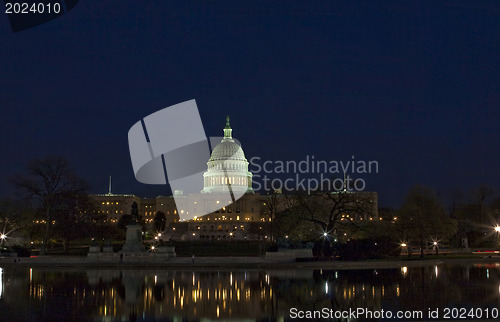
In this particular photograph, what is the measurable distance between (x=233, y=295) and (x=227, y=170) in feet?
401

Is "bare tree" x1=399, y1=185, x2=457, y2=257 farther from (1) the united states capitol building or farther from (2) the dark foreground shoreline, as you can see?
(1) the united states capitol building

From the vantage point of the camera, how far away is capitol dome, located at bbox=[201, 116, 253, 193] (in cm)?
14525

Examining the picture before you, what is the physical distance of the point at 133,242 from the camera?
152 feet

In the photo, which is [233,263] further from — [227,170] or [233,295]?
[227,170]

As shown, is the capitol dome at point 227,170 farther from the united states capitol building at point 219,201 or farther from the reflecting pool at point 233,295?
the reflecting pool at point 233,295

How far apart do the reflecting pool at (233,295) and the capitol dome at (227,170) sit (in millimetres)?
113263

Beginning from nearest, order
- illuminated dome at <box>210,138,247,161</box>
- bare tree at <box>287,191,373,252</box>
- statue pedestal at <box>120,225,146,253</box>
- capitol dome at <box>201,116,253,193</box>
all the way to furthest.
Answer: statue pedestal at <box>120,225,146,253</box>
bare tree at <box>287,191,373,252</box>
capitol dome at <box>201,116,253,193</box>
illuminated dome at <box>210,138,247,161</box>

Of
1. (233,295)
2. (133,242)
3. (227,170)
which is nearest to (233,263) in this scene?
(133,242)

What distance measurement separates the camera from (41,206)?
60562 millimetres

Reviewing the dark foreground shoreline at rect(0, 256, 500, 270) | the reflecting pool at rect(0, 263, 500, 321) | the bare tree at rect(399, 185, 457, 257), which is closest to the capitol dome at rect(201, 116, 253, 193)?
the bare tree at rect(399, 185, 457, 257)

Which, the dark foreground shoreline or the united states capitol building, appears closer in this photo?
the dark foreground shoreline

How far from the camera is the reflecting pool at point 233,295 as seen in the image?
58.6ft

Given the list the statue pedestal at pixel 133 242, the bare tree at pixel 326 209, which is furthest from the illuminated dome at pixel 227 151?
the statue pedestal at pixel 133 242

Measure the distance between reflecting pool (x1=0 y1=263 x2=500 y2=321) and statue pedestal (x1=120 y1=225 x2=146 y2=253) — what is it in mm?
13458
